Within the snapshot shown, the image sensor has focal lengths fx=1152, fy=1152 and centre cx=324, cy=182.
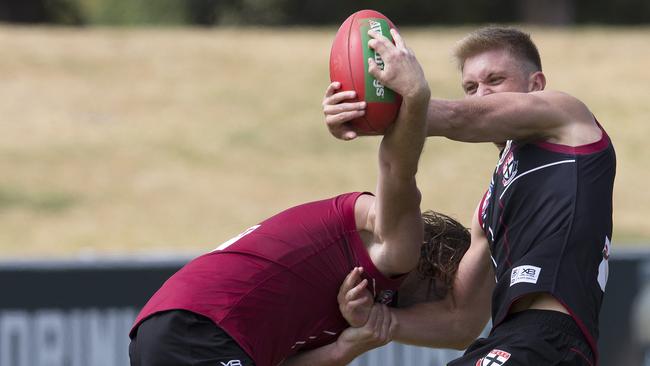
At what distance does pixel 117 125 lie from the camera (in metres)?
17.9

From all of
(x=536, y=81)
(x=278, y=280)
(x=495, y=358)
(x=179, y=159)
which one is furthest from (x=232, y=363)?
(x=179, y=159)

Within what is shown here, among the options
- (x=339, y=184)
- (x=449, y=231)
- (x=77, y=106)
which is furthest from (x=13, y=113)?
(x=449, y=231)

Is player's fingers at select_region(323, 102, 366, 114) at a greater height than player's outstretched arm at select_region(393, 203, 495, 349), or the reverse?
player's fingers at select_region(323, 102, 366, 114)

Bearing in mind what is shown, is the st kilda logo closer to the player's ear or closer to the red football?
the player's ear

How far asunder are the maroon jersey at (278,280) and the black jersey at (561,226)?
566 mm

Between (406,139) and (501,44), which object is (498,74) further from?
(406,139)

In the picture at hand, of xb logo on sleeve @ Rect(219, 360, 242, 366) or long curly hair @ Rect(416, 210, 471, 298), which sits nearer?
xb logo on sleeve @ Rect(219, 360, 242, 366)

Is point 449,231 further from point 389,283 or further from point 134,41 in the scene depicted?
point 134,41

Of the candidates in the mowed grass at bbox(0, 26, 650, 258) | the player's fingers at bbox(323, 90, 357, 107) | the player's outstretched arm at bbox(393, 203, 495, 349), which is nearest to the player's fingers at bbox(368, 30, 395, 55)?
the player's fingers at bbox(323, 90, 357, 107)

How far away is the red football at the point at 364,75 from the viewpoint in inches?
146

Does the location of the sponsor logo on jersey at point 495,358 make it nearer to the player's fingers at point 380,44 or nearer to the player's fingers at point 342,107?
the player's fingers at point 342,107

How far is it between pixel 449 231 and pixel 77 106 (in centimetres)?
1486

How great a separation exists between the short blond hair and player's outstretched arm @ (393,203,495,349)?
2.38ft

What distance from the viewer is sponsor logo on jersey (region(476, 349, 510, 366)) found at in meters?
3.89
